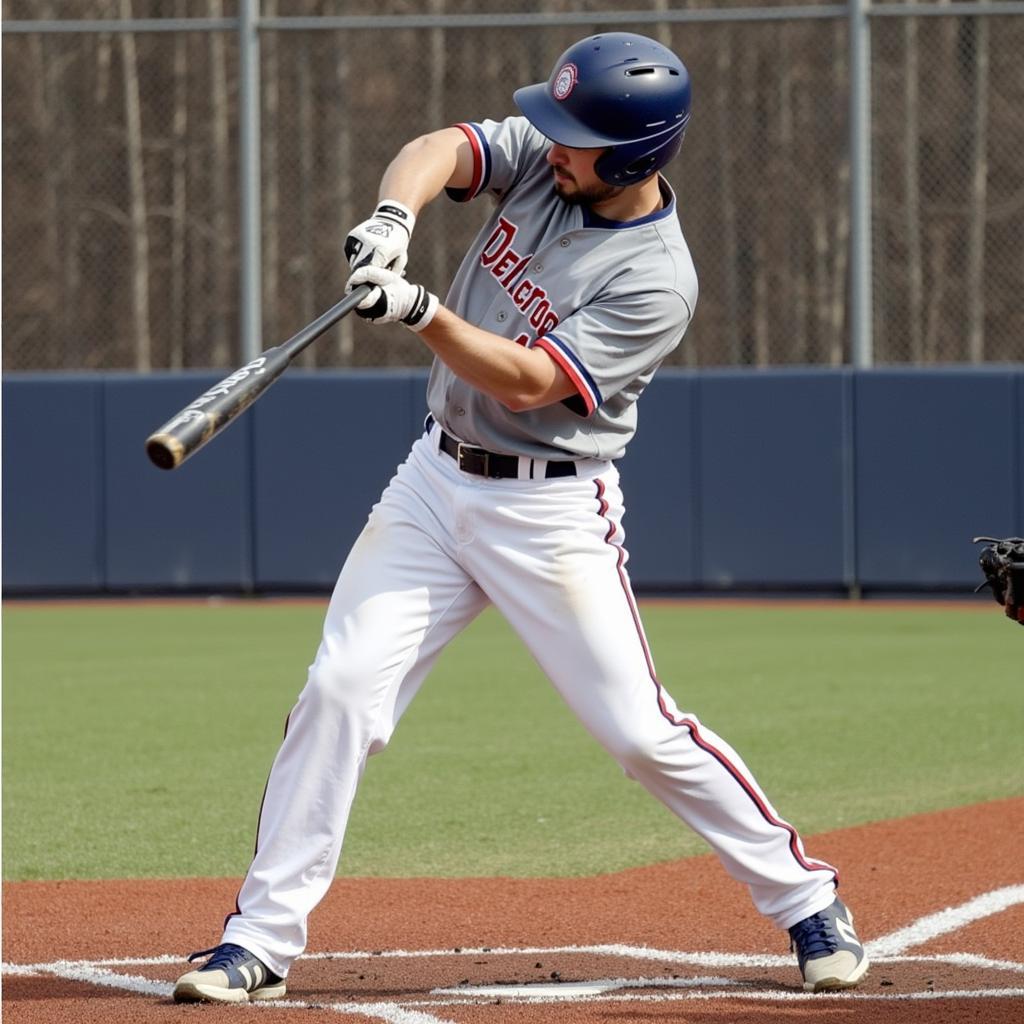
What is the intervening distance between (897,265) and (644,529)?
23.3 ft

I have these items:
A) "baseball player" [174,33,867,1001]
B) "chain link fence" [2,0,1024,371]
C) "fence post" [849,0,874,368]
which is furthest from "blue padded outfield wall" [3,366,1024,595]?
"baseball player" [174,33,867,1001]

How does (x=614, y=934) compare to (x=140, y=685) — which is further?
(x=140, y=685)

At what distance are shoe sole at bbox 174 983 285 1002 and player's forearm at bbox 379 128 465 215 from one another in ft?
4.86

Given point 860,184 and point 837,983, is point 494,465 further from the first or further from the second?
point 860,184

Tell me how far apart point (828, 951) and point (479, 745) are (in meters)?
3.34

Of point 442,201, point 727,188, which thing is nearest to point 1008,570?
point 442,201

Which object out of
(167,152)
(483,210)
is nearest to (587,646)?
(483,210)

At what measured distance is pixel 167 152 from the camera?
2047 cm

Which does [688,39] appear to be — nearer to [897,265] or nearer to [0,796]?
[897,265]

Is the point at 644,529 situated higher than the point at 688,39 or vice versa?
the point at 688,39

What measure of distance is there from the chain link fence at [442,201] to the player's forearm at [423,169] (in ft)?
45.3

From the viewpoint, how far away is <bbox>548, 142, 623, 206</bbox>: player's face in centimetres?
355

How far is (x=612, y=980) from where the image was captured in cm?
361

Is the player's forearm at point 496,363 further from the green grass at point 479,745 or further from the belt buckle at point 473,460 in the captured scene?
the green grass at point 479,745
